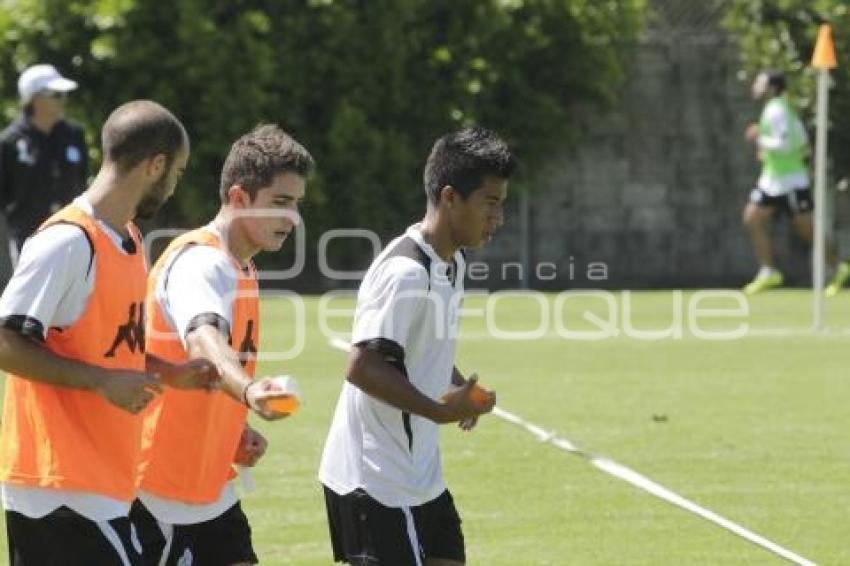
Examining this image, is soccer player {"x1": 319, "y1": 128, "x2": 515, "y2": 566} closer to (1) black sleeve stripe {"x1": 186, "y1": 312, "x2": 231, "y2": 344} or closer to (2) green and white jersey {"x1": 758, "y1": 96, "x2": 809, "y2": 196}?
(1) black sleeve stripe {"x1": 186, "y1": 312, "x2": 231, "y2": 344}

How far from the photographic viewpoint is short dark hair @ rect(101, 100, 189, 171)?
6086mm

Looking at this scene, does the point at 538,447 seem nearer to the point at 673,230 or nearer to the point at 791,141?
the point at 791,141

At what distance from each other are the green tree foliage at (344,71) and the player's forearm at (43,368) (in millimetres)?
18577

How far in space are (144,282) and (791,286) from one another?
65.1 feet

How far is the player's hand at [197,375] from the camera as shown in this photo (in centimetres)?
601

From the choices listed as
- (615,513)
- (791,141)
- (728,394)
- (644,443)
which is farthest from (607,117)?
(615,513)

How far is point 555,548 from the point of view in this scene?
9.45m

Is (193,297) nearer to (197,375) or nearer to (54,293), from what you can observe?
(197,375)

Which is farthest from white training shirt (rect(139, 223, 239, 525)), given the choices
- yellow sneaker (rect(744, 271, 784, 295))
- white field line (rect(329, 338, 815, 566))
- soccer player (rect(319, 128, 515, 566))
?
yellow sneaker (rect(744, 271, 784, 295))

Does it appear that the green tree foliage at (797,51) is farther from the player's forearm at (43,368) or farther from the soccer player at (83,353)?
the player's forearm at (43,368)

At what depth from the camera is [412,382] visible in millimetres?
6852

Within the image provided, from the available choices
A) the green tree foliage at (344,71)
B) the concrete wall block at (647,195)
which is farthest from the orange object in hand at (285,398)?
the concrete wall block at (647,195)

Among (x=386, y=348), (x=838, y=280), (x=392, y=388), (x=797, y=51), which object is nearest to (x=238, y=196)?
(x=386, y=348)

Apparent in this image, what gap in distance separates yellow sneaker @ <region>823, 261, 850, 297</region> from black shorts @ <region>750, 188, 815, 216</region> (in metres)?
0.76
